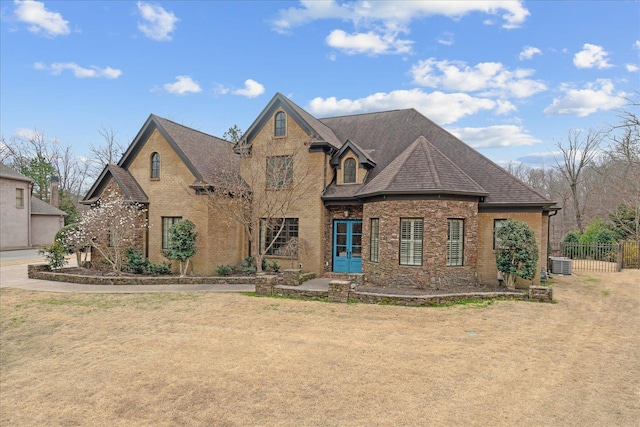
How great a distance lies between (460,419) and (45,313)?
12.5 metres

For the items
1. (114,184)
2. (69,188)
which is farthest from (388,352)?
(69,188)

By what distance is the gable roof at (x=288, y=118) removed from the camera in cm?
1622

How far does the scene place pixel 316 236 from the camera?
53.5ft

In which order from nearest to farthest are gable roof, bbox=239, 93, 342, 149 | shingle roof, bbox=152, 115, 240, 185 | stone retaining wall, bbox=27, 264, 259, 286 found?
stone retaining wall, bbox=27, 264, 259, 286 < gable roof, bbox=239, 93, 342, 149 < shingle roof, bbox=152, 115, 240, 185

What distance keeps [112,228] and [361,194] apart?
1109cm

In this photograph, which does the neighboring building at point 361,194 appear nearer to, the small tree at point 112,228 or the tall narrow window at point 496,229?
the tall narrow window at point 496,229

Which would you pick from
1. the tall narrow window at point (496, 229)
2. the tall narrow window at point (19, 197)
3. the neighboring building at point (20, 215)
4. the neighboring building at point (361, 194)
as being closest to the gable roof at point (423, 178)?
the neighboring building at point (361, 194)

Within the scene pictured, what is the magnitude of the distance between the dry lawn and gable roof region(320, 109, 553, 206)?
15.6ft

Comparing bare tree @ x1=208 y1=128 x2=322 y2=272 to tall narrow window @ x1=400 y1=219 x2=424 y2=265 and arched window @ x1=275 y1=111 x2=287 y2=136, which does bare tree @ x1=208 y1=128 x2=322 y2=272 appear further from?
tall narrow window @ x1=400 y1=219 x2=424 y2=265

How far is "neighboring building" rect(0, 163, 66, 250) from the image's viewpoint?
30250mm

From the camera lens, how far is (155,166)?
17.6m

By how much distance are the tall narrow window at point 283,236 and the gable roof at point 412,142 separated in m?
2.39

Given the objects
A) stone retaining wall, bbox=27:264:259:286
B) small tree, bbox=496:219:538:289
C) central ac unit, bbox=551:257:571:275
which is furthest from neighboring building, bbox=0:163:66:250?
central ac unit, bbox=551:257:571:275

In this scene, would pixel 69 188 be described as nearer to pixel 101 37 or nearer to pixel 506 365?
pixel 101 37
